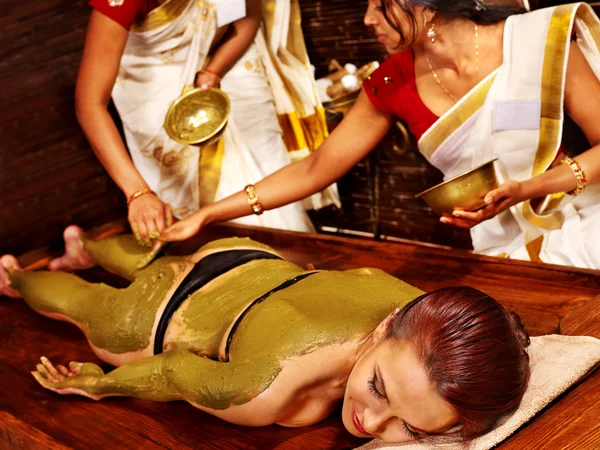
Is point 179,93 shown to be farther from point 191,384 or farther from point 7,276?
point 191,384

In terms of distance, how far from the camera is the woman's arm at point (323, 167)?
242cm

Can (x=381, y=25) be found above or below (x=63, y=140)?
above

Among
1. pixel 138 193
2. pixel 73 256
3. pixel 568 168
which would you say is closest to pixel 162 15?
pixel 138 193

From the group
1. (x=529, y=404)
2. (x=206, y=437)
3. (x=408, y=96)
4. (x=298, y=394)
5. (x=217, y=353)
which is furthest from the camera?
(x=408, y=96)

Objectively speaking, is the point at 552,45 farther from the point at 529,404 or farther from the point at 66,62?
the point at 66,62

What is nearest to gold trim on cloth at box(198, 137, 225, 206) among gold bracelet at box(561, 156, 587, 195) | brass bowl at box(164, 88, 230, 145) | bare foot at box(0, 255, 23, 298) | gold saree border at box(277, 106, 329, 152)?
brass bowl at box(164, 88, 230, 145)

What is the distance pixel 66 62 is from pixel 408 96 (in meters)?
1.45

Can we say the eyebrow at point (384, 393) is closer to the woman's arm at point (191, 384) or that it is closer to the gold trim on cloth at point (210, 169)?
the woman's arm at point (191, 384)

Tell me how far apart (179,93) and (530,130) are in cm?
130

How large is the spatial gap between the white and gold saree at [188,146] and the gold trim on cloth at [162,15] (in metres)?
0.03

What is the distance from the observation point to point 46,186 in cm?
311

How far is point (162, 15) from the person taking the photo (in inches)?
106

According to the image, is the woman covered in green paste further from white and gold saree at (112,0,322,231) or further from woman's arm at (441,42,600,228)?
white and gold saree at (112,0,322,231)

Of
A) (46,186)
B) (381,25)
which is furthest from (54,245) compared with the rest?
(381,25)
